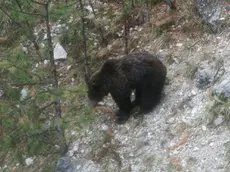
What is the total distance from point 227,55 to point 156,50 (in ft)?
4.41

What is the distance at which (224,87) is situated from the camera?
264 inches

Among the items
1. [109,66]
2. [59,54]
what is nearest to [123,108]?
[109,66]

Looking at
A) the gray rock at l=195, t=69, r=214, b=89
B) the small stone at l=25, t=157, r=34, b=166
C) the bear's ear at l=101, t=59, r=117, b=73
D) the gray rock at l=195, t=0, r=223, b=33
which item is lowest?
the small stone at l=25, t=157, r=34, b=166

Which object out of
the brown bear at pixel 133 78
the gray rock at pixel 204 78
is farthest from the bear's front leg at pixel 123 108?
the gray rock at pixel 204 78

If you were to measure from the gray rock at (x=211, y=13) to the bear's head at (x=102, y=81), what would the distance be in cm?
186

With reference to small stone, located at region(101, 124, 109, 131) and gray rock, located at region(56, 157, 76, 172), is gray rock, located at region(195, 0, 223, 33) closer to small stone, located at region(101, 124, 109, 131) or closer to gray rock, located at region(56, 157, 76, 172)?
small stone, located at region(101, 124, 109, 131)

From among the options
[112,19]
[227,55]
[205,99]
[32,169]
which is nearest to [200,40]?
[227,55]

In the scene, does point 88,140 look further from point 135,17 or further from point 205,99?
point 135,17

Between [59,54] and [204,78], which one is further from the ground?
[204,78]

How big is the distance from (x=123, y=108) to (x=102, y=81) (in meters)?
0.53

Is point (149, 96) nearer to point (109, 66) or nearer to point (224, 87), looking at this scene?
point (109, 66)

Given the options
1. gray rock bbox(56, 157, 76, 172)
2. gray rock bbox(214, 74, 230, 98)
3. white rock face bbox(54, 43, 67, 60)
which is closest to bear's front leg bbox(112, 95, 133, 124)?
gray rock bbox(56, 157, 76, 172)

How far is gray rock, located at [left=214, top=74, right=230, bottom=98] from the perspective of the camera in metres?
6.65

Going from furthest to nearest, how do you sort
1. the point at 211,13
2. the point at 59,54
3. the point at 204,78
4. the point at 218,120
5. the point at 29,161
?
the point at 59,54 < the point at 211,13 < the point at 29,161 < the point at 204,78 < the point at 218,120
